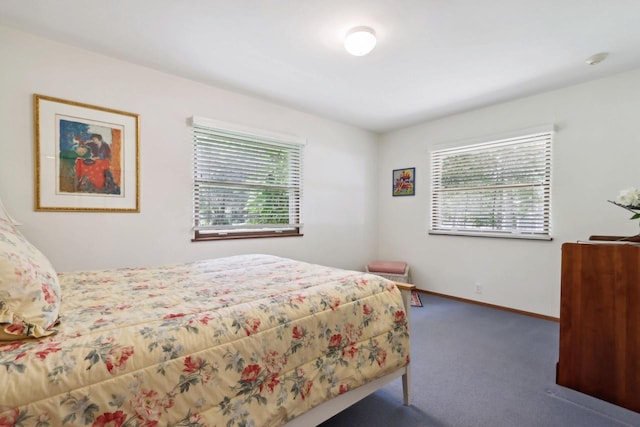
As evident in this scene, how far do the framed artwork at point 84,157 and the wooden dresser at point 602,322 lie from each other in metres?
3.35

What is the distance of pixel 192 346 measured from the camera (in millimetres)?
1022

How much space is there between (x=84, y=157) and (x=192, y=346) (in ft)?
7.28

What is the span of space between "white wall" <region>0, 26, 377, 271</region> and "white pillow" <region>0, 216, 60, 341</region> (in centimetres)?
153

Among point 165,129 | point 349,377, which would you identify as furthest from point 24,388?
point 165,129

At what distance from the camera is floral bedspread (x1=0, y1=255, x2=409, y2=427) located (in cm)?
82

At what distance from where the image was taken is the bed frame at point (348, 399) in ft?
4.32

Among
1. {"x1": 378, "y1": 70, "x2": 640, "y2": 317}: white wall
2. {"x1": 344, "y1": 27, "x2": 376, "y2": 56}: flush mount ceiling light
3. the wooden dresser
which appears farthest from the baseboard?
{"x1": 344, "y1": 27, "x2": 376, "y2": 56}: flush mount ceiling light

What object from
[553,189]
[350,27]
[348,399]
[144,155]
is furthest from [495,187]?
[144,155]

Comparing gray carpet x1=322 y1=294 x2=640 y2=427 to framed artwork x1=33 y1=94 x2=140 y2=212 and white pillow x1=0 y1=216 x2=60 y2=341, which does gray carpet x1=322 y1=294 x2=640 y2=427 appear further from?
framed artwork x1=33 y1=94 x2=140 y2=212

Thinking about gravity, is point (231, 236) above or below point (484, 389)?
above

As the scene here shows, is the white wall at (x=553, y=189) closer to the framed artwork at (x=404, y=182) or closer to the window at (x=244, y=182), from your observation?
the framed artwork at (x=404, y=182)

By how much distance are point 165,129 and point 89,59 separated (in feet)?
2.39

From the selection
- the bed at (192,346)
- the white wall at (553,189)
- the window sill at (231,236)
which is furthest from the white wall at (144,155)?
the white wall at (553,189)

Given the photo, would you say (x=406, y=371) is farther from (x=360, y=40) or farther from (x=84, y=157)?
(x=84, y=157)
